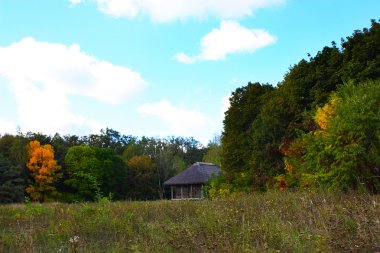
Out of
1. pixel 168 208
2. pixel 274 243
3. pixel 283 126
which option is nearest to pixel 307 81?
pixel 283 126

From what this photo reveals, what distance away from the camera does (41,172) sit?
51625 millimetres

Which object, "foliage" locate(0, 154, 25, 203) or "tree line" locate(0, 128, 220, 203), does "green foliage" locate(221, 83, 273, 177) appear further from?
"foliage" locate(0, 154, 25, 203)

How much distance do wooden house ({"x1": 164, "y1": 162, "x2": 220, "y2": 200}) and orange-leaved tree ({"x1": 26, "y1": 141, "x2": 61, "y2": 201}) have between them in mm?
14767

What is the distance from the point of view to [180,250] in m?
5.39

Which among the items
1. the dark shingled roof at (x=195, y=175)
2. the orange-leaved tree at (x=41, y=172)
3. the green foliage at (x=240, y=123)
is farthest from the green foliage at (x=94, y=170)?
the green foliage at (x=240, y=123)

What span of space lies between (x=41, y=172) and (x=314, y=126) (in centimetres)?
3993

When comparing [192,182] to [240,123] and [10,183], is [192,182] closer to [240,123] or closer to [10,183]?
[240,123]

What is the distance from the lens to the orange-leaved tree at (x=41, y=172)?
51.7 metres

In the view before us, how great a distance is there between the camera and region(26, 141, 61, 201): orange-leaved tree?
170 ft

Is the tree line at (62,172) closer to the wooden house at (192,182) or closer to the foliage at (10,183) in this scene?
the foliage at (10,183)

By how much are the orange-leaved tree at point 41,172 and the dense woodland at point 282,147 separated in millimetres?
122

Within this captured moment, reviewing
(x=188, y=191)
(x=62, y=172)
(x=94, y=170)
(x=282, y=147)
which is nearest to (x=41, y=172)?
(x=62, y=172)

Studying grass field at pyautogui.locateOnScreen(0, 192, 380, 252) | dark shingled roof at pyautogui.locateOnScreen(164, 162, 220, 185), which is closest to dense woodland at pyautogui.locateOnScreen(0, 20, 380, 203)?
grass field at pyautogui.locateOnScreen(0, 192, 380, 252)

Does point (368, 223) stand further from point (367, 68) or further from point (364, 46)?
point (364, 46)
